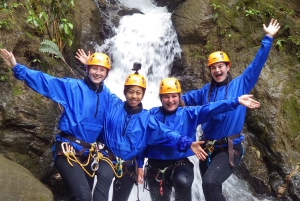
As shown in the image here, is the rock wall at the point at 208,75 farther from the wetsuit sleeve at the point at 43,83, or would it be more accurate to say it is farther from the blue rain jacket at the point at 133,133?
the blue rain jacket at the point at 133,133

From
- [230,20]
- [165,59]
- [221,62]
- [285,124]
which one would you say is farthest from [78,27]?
[285,124]

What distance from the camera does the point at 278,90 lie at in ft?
26.0

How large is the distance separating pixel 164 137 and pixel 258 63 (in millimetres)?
1622

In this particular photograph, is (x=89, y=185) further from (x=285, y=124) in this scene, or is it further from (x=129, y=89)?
(x=285, y=124)

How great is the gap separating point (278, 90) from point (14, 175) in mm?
6101

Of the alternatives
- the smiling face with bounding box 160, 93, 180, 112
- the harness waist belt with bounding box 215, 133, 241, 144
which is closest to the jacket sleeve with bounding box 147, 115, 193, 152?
the smiling face with bounding box 160, 93, 180, 112

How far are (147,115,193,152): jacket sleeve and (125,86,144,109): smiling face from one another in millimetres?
293

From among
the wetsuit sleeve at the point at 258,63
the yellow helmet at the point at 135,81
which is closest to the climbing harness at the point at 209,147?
the wetsuit sleeve at the point at 258,63

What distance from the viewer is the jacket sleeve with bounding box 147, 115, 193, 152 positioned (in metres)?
4.38

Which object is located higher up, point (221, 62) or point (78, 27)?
point (78, 27)

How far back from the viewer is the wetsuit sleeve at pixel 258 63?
456cm

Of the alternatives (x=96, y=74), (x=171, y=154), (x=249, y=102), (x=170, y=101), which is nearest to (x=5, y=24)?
(x=96, y=74)

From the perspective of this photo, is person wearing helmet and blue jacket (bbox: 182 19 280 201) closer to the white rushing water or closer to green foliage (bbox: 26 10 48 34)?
green foliage (bbox: 26 10 48 34)

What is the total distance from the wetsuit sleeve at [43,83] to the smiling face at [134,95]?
84 centimetres
